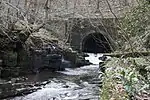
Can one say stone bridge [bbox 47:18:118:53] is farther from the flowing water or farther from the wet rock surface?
the wet rock surface

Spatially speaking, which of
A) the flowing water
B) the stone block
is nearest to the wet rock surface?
the flowing water

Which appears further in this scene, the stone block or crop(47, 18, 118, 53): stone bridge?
crop(47, 18, 118, 53): stone bridge

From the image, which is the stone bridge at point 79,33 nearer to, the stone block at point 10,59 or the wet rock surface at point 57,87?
the stone block at point 10,59

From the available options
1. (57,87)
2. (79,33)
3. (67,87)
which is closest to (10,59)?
(57,87)

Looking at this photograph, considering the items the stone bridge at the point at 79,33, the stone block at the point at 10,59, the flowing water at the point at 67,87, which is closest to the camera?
the flowing water at the point at 67,87

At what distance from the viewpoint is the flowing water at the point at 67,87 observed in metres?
10.1

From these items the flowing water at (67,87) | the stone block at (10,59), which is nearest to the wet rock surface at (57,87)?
the flowing water at (67,87)

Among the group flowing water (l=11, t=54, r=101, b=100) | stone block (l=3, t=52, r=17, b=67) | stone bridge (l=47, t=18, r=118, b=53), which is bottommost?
flowing water (l=11, t=54, r=101, b=100)

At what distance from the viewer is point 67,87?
12141mm

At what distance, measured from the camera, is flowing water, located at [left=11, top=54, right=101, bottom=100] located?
33.1 ft

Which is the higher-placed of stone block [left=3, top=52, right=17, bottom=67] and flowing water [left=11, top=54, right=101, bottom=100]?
stone block [left=3, top=52, right=17, bottom=67]

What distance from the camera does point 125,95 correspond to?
4234 millimetres

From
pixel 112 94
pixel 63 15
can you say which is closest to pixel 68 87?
pixel 112 94

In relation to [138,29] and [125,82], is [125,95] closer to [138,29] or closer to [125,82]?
[125,82]
